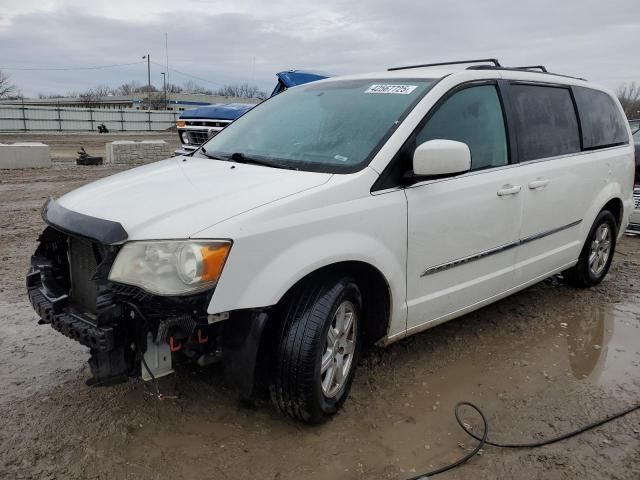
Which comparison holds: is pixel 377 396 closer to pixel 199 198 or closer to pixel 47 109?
pixel 199 198

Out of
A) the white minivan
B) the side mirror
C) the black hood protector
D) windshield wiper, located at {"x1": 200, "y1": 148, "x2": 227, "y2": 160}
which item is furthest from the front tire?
windshield wiper, located at {"x1": 200, "y1": 148, "x2": 227, "y2": 160}

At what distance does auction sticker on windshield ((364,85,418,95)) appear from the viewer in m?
3.37

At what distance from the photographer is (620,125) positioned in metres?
5.22

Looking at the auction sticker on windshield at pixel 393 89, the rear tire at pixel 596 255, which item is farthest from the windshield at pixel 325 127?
the rear tire at pixel 596 255

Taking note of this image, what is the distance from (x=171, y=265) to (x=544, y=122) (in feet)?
10.1

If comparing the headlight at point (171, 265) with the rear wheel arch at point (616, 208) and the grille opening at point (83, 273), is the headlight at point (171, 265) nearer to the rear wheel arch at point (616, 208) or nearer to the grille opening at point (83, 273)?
the grille opening at point (83, 273)

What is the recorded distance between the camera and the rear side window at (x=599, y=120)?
183 inches

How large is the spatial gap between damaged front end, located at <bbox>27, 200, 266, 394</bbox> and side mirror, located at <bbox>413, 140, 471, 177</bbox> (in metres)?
1.17

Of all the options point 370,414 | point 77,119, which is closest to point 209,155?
point 370,414

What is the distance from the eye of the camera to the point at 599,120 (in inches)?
191

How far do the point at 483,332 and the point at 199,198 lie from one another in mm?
2514

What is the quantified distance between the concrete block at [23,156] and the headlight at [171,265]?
40.7 ft

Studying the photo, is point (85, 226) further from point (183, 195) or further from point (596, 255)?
point (596, 255)

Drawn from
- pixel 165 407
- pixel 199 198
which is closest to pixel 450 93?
pixel 199 198
